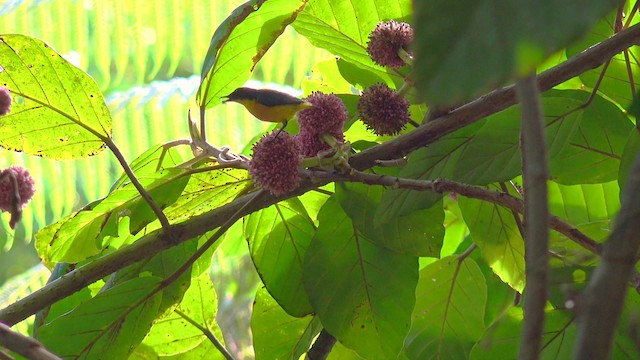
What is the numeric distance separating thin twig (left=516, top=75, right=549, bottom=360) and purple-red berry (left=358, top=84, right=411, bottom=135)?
0.45 m

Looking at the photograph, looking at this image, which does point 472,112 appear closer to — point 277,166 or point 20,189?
point 277,166

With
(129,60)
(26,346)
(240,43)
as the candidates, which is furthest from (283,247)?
(129,60)

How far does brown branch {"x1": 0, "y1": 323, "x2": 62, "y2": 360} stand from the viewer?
14.0 inches

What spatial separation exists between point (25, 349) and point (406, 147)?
1.21 feet

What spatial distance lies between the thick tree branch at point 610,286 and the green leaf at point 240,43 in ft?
1.61

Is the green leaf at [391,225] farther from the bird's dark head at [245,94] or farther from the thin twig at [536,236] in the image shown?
the thin twig at [536,236]

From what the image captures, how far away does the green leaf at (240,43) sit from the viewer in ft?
2.26

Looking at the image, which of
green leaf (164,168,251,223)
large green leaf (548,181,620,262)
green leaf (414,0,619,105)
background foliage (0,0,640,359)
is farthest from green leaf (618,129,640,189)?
green leaf (414,0,619,105)

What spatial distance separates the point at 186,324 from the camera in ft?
2.87

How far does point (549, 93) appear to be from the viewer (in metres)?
0.71

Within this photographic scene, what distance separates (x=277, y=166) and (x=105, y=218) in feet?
0.64

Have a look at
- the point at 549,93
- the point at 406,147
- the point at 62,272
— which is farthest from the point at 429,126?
the point at 62,272

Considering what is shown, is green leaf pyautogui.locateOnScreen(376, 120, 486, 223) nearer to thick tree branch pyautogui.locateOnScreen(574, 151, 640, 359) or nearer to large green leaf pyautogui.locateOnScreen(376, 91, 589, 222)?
large green leaf pyautogui.locateOnScreen(376, 91, 589, 222)

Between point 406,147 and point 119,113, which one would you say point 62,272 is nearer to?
point 406,147
